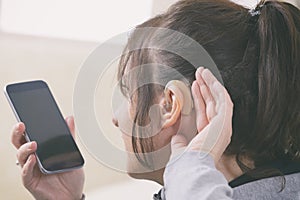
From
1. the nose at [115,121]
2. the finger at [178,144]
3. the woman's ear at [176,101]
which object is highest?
the woman's ear at [176,101]

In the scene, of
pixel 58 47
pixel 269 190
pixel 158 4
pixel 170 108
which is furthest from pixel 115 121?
pixel 158 4

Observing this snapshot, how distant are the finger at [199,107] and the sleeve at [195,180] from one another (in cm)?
4

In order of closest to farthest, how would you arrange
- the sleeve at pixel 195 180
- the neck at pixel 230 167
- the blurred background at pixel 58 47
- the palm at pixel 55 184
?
the sleeve at pixel 195 180 < the neck at pixel 230 167 < the palm at pixel 55 184 < the blurred background at pixel 58 47

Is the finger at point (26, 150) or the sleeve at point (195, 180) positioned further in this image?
the finger at point (26, 150)

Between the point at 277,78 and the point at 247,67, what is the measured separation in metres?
0.04

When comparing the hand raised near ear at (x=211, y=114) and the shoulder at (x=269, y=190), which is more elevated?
the hand raised near ear at (x=211, y=114)

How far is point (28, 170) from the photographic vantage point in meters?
0.77

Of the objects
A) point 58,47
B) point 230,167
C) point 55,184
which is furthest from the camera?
point 58,47

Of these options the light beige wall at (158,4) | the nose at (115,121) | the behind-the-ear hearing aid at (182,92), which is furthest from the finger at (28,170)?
the light beige wall at (158,4)

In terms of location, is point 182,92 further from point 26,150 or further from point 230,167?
point 26,150

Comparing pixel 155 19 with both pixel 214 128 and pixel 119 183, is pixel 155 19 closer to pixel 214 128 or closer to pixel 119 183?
pixel 214 128

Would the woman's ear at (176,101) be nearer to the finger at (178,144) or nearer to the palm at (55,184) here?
the finger at (178,144)

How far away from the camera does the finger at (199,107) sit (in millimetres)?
609

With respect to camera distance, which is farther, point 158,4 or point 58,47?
point 158,4
